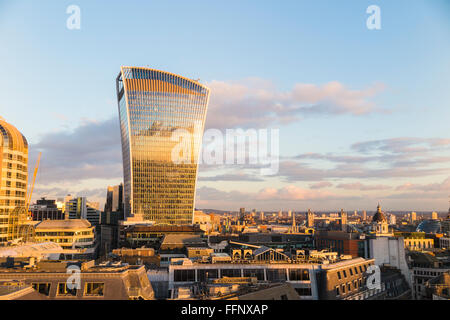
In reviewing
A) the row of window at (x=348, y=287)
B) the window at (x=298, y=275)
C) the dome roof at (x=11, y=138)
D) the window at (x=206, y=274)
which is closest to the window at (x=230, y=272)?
the window at (x=206, y=274)

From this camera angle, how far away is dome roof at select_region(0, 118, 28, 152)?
472ft

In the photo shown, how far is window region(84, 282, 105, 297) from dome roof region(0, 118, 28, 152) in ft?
389

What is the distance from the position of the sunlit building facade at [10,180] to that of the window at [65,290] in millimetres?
110128

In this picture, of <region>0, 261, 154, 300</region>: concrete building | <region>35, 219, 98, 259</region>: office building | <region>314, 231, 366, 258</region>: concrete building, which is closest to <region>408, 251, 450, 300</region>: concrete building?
<region>314, 231, 366, 258</region>: concrete building

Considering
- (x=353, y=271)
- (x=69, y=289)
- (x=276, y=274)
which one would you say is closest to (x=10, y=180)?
(x=276, y=274)

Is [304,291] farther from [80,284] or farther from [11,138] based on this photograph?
[11,138]

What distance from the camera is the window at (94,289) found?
42.5 meters

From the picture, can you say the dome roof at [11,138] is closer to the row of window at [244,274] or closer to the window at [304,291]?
the row of window at [244,274]
